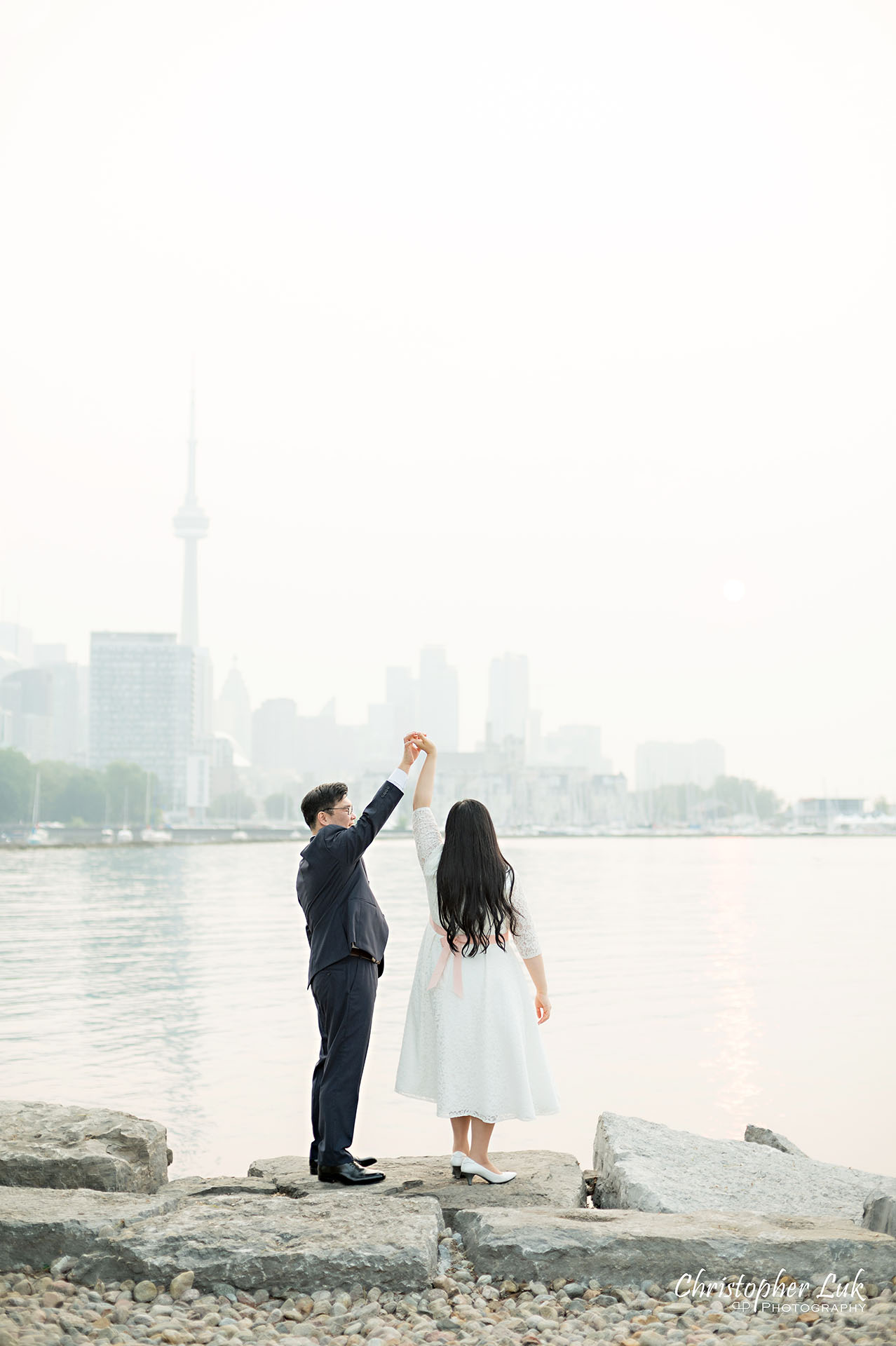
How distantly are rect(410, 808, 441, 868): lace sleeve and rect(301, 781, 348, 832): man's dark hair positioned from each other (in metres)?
0.38

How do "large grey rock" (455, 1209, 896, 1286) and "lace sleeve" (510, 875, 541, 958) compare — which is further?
"lace sleeve" (510, 875, 541, 958)

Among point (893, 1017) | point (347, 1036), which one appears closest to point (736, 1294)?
point (347, 1036)

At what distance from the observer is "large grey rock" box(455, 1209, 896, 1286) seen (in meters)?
4.50

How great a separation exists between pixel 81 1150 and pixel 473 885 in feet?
7.81

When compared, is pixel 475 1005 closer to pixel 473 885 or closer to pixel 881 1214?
pixel 473 885

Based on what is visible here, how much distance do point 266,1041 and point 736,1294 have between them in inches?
442

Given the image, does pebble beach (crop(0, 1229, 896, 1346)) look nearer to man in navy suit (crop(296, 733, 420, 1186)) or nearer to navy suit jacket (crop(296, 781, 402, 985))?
man in navy suit (crop(296, 733, 420, 1186))

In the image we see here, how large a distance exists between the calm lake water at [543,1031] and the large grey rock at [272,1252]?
486 centimetres

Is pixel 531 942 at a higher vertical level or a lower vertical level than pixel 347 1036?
higher

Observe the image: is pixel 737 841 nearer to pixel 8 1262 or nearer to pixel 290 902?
pixel 290 902

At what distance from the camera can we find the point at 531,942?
5.64 m

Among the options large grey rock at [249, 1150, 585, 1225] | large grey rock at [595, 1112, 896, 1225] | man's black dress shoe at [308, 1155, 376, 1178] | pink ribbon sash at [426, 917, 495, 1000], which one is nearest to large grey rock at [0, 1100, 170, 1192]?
A: large grey rock at [249, 1150, 585, 1225]

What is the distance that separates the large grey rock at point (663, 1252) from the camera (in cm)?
450

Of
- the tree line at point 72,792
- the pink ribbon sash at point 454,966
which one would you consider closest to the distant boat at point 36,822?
the tree line at point 72,792
